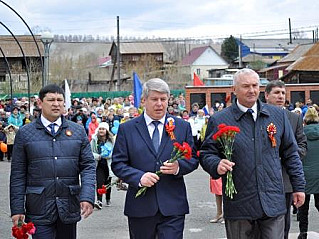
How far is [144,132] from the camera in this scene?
215 inches

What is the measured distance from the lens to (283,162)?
568 centimetres

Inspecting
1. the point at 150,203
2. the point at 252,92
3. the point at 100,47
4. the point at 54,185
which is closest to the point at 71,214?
the point at 54,185

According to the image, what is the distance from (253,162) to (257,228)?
2.13ft

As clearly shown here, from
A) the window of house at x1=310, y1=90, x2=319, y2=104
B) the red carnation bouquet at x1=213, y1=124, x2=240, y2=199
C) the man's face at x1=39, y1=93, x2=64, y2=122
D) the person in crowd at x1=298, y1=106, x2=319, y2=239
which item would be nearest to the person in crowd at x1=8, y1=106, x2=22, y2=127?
the window of house at x1=310, y1=90, x2=319, y2=104

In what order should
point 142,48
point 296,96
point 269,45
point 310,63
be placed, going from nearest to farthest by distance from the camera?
point 296,96, point 310,63, point 142,48, point 269,45

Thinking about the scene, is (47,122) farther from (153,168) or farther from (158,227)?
(158,227)

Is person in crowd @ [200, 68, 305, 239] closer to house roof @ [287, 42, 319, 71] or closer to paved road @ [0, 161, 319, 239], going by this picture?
paved road @ [0, 161, 319, 239]

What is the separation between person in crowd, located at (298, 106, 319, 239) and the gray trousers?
115 inches

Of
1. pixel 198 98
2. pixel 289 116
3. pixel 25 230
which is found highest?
pixel 198 98

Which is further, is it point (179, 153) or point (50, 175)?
point (50, 175)

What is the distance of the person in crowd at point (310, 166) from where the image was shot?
8.23 meters

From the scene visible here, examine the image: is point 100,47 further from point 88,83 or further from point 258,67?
point 88,83

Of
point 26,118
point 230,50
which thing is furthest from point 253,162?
point 230,50

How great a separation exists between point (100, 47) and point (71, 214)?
143 meters
